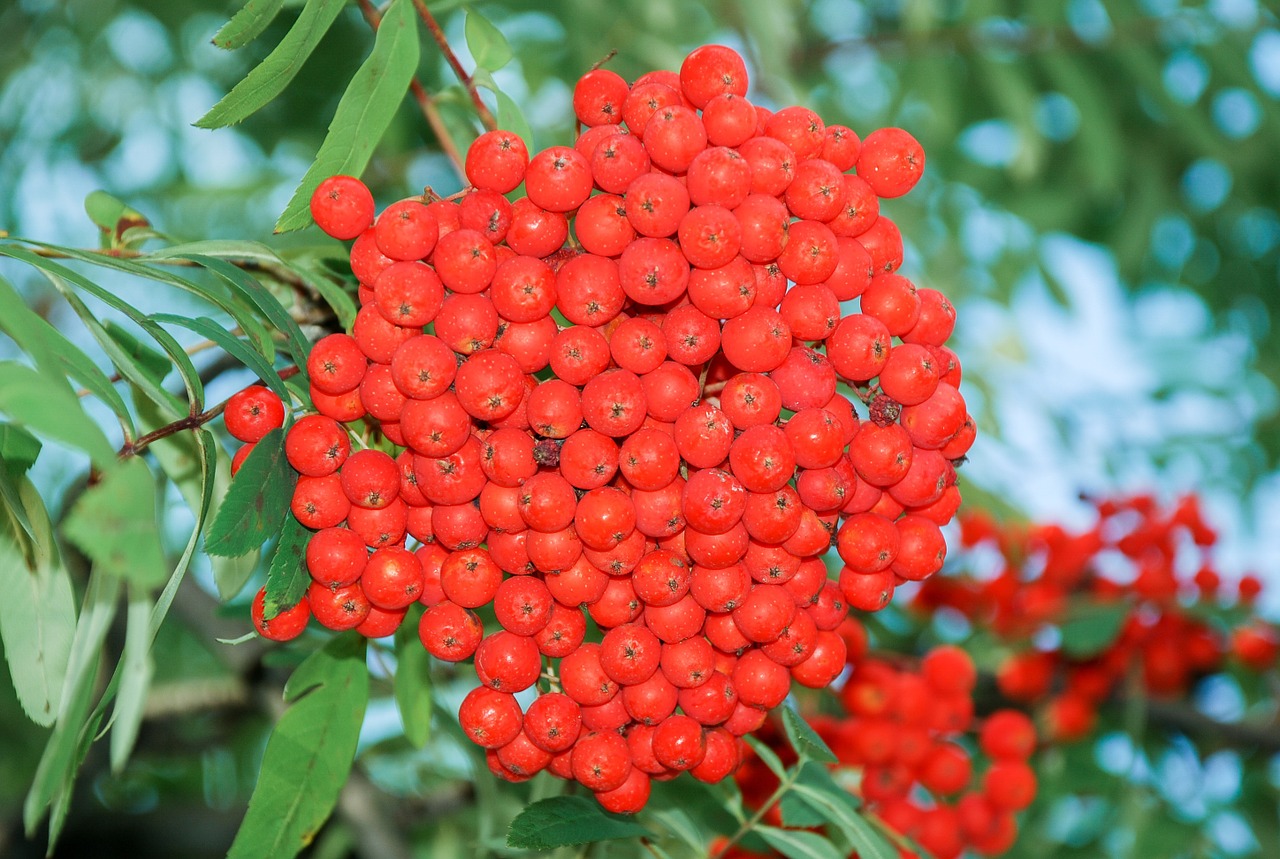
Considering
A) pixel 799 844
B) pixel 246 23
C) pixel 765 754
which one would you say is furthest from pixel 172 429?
pixel 799 844

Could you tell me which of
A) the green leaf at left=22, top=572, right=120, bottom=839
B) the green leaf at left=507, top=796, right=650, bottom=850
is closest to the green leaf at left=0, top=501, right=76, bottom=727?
the green leaf at left=22, top=572, right=120, bottom=839

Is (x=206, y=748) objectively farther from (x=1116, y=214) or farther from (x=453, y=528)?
(x=1116, y=214)

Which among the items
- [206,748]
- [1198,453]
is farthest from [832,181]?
[1198,453]

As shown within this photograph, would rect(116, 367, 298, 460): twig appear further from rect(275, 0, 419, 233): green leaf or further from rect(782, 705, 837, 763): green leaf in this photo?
rect(782, 705, 837, 763): green leaf

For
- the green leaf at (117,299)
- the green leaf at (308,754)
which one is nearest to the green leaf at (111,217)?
the green leaf at (117,299)

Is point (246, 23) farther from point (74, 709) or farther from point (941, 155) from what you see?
point (941, 155)
